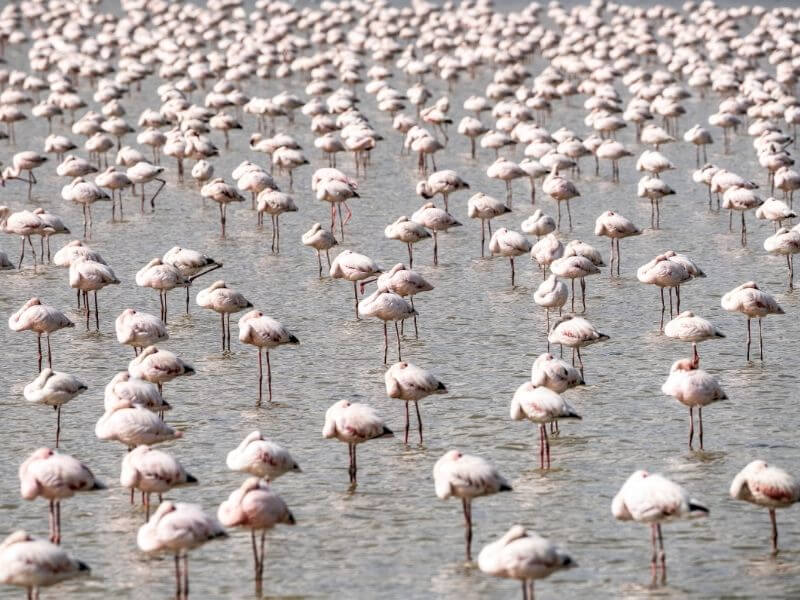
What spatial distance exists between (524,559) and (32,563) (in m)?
3.15

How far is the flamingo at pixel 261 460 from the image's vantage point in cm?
1311

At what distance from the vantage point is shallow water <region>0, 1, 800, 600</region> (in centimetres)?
1267

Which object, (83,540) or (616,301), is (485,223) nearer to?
(616,301)

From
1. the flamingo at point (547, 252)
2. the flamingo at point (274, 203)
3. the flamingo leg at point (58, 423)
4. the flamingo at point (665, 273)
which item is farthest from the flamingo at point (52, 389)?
the flamingo at point (274, 203)

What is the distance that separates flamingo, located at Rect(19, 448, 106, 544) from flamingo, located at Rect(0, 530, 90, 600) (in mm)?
1432

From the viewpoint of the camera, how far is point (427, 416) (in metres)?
16.7

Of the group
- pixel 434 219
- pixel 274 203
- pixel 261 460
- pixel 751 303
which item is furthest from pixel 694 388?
A: pixel 274 203

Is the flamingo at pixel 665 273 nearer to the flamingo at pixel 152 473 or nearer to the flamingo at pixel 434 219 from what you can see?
the flamingo at pixel 434 219

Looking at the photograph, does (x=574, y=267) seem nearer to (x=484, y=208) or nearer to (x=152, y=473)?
(x=484, y=208)

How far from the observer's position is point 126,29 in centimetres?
4997

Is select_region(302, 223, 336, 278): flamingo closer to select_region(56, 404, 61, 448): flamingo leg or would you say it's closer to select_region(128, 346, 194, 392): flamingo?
select_region(128, 346, 194, 392): flamingo

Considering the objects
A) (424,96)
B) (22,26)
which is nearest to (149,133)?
(424,96)

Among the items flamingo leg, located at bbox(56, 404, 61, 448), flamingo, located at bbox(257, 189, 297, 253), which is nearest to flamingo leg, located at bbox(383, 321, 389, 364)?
flamingo leg, located at bbox(56, 404, 61, 448)

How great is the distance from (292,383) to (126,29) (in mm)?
33832
